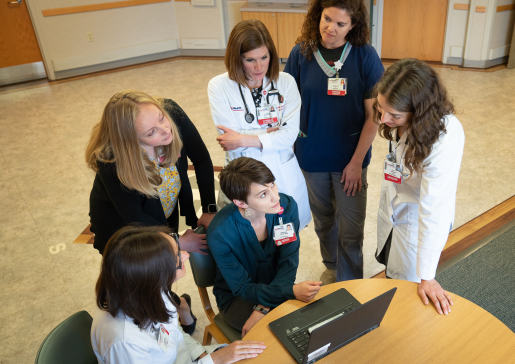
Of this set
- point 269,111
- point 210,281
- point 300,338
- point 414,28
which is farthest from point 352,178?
point 414,28

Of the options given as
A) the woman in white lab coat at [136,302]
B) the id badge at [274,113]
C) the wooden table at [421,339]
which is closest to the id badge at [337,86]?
the id badge at [274,113]

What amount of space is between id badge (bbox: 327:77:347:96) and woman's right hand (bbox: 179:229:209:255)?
38.4 inches

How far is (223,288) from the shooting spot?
1.94m

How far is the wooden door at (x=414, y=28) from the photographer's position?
21.6 ft

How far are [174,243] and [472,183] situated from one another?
3.11 metres

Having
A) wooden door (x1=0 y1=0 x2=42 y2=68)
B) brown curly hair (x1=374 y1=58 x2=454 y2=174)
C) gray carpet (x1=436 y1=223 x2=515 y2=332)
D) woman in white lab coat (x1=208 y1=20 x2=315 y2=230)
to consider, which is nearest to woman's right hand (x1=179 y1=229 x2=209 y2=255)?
woman in white lab coat (x1=208 y1=20 x2=315 y2=230)

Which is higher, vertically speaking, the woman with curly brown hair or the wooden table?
the woman with curly brown hair

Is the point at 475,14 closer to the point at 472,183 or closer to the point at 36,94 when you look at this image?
the point at 472,183

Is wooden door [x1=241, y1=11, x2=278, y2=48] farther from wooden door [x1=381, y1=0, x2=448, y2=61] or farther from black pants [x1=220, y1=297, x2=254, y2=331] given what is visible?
black pants [x1=220, y1=297, x2=254, y2=331]

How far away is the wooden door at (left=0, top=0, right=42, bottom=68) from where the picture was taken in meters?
6.62

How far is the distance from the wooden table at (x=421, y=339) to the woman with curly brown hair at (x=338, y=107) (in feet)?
2.78

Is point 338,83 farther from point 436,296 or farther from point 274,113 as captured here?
point 436,296

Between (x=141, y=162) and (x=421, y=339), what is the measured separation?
4.06 ft

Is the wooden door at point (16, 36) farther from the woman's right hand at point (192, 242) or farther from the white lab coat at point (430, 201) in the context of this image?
the white lab coat at point (430, 201)
